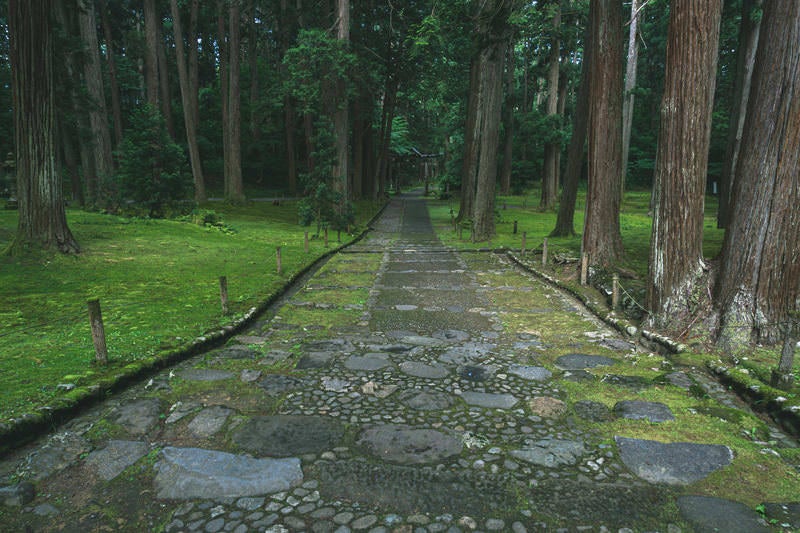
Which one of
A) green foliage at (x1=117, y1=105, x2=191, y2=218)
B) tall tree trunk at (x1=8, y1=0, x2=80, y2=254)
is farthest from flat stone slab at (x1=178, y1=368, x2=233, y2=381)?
green foliage at (x1=117, y1=105, x2=191, y2=218)

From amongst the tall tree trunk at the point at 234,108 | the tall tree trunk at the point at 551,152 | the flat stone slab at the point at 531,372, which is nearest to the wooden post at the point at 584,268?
the flat stone slab at the point at 531,372

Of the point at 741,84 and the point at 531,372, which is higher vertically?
the point at 741,84

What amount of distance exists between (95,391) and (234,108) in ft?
70.6

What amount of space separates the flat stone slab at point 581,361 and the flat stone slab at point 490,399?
3.54 ft

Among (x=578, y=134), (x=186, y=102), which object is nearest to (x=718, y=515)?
(x=578, y=134)

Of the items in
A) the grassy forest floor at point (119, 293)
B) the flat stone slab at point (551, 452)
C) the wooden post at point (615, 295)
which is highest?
the wooden post at point (615, 295)

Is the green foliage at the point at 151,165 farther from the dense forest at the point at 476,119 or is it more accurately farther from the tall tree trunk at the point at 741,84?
the tall tree trunk at the point at 741,84

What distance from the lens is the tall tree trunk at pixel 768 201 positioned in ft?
15.6

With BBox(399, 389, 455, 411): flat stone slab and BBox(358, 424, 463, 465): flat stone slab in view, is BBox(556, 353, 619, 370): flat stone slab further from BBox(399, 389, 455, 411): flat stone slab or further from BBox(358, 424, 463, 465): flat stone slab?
BBox(358, 424, 463, 465): flat stone slab

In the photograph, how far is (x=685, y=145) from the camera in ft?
18.8

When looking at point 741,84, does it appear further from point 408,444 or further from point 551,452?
point 408,444

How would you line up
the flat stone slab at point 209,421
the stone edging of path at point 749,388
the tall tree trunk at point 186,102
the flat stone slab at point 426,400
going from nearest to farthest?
the flat stone slab at point 209,421 < the stone edging of path at point 749,388 < the flat stone slab at point 426,400 < the tall tree trunk at point 186,102

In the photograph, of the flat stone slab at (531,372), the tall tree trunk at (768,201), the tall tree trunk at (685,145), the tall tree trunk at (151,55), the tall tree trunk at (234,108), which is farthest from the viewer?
the tall tree trunk at (234,108)

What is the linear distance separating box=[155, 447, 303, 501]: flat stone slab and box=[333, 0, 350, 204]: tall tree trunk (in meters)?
15.1
